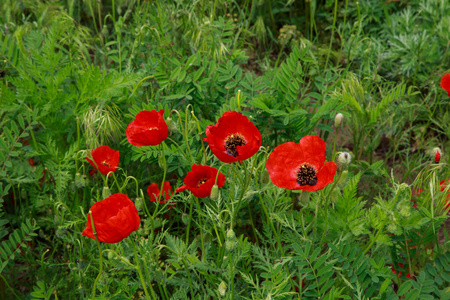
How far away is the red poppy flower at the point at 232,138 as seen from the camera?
46.3 inches

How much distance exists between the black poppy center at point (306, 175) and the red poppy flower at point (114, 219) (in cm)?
46

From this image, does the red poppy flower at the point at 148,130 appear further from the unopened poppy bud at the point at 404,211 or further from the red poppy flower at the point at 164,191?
the unopened poppy bud at the point at 404,211

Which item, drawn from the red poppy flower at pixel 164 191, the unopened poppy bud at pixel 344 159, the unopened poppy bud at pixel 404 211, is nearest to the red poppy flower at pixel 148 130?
the red poppy flower at pixel 164 191

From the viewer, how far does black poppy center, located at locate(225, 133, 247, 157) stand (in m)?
1.26

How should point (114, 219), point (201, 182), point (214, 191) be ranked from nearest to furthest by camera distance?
point (114, 219), point (214, 191), point (201, 182)

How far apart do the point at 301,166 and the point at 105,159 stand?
73 cm

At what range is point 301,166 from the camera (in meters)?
1.32

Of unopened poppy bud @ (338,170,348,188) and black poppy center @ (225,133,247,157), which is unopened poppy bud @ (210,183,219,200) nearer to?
black poppy center @ (225,133,247,157)

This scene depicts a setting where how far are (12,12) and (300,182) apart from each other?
2494 mm

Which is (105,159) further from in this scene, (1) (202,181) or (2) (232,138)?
(2) (232,138)

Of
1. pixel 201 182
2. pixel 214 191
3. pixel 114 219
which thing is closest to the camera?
pixel 114 219

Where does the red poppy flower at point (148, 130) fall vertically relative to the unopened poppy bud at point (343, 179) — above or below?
above

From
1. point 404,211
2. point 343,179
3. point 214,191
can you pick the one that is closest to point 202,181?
point 214,191

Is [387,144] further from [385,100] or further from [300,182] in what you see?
[300,182]
